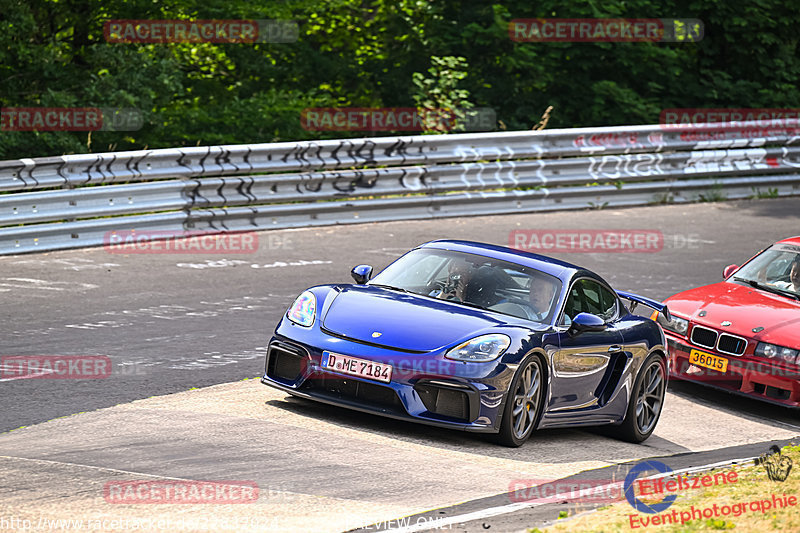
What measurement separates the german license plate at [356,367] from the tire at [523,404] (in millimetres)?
837

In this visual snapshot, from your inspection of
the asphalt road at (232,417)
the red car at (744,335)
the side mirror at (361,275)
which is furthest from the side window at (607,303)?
the side mirror at (361,275)

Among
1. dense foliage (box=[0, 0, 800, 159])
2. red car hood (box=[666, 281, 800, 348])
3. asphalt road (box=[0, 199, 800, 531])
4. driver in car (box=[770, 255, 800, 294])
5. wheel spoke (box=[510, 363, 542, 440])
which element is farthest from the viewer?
dense foliage (box=[0, 0, 800, 159])

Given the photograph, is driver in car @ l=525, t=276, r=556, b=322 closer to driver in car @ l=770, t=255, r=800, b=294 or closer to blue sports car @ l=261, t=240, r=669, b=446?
blue sports car @ l=261, t=240, r=669, b=446

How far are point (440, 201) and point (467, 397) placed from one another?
34.1 ft

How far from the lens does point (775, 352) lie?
Answer: 10547 millimetres

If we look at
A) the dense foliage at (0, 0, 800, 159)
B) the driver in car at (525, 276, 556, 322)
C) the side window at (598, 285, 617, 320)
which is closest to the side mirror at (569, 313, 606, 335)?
the driver in car at (525, 276, 556, 322)

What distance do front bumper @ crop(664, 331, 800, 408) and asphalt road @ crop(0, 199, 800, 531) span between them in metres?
0.25

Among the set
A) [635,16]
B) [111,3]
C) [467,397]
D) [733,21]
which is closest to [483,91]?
[635,16]

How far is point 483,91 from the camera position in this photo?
2461 centimetres

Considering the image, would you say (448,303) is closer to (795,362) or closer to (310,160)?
(795,362)

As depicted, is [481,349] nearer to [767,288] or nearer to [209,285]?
[767,288]

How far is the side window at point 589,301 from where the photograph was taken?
9141mm

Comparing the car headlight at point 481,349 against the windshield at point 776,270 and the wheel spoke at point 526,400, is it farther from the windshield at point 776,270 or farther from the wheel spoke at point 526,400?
the windshield at point 776,270

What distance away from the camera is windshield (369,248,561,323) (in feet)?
29.5
